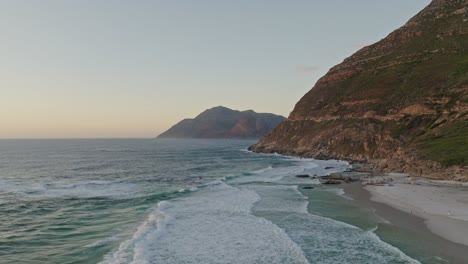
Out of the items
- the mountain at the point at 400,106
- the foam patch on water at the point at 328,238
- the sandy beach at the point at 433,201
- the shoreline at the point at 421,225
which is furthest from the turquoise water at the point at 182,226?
the mountain at the point at 400,106

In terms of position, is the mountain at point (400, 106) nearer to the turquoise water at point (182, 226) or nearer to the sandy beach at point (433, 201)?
the sandy beach at point (433, 201)

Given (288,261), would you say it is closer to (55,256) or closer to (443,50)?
(55,256)

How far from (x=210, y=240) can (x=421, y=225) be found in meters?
19.0

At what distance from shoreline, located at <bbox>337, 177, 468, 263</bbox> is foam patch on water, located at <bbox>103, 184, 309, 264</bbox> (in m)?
9.91

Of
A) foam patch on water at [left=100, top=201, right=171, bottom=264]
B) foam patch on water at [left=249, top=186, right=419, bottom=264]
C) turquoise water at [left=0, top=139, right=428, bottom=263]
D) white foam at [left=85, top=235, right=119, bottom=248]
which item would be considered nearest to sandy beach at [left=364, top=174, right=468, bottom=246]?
turquoise water at [left=0, top=139, right=428, bottom=263]

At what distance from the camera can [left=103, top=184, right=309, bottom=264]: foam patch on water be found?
26359 millimetres

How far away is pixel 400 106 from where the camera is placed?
111 metres

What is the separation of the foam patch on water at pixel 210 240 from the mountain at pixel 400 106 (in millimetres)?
40807

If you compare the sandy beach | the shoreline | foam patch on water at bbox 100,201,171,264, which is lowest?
foam patch on water at bbox 100,201,171,264

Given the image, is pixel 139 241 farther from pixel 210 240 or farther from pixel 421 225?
pixel 421 225

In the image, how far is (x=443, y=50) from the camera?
128125 mm

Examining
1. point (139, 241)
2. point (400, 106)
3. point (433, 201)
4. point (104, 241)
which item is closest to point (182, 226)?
point (139, 241)

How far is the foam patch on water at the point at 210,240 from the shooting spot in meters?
26.4

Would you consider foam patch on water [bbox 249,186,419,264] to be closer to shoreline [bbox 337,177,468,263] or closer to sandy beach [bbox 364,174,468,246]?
shoreline [bbox 337,177,468,263]
